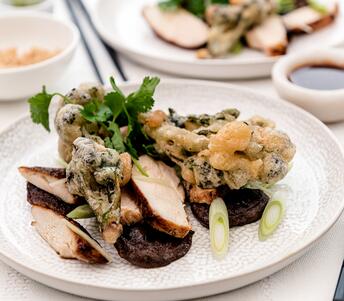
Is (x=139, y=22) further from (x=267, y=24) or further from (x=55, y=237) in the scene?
(x=55, y=237)

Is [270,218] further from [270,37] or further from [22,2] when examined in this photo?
[22,2]

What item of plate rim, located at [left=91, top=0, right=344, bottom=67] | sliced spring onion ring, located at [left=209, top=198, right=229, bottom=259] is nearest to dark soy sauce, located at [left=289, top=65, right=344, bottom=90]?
plate rim, located at [left=91, top=0, right=344, bottom=67]

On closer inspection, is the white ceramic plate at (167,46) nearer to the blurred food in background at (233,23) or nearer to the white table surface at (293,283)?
the blurred food in background at (233,23)

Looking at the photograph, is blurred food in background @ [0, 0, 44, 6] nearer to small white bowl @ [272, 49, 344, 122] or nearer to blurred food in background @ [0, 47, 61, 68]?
blurred food in background @ [0, 47, 61, 68]

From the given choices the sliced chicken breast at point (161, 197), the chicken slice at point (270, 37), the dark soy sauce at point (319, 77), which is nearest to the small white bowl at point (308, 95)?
the dark soy sauce at point (319, 77)

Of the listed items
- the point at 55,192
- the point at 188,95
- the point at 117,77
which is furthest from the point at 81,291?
the point at 117,77

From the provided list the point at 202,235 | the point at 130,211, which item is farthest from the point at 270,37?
the point at 130,211
